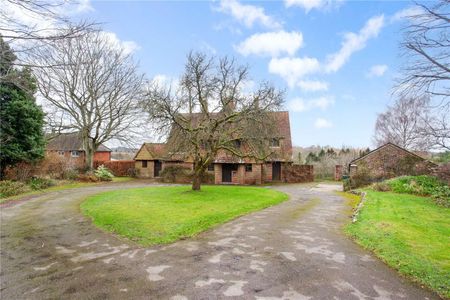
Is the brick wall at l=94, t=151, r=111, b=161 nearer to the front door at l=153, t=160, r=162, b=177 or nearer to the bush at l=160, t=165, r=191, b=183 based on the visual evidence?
the front door at l=153, t=160, r=162, b=177

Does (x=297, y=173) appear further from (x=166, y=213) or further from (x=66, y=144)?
(x=66, y=144)

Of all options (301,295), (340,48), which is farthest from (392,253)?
(340,48)

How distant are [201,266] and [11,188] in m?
16.7

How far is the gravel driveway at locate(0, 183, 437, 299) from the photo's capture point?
4898 millimetres

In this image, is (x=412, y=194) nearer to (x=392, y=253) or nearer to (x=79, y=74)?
(x=392, y=253)

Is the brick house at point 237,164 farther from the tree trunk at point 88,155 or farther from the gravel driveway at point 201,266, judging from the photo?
the gravel driveway at point 201,266

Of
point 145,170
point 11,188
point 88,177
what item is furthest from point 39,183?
point 145,170

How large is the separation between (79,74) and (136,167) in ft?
42.3

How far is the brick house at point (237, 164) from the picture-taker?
2797 centimetres

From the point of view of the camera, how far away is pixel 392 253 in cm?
681

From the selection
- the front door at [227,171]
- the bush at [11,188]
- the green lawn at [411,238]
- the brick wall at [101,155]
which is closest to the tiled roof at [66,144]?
the brick wall at [101,155]

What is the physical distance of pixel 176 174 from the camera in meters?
28.7

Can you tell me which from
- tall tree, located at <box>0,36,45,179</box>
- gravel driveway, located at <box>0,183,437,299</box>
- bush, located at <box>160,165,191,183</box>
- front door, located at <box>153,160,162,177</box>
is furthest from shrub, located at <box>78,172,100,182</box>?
gravel driveway, located at <box>0,183,437,299</box>

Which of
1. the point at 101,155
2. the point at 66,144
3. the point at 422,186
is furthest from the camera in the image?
the point at 101,155
